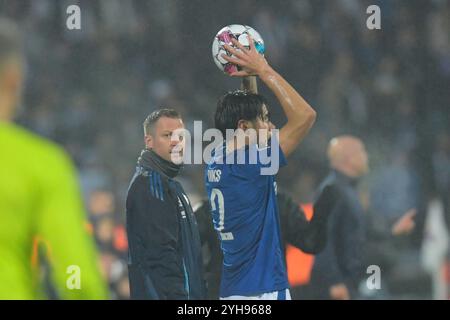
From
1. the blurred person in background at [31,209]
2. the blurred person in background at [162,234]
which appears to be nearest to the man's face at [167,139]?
the blurred person in background at [162,234]

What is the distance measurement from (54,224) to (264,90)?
560 centimetres

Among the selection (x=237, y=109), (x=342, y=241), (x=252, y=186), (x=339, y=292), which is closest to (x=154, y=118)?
(x=237, y=109)

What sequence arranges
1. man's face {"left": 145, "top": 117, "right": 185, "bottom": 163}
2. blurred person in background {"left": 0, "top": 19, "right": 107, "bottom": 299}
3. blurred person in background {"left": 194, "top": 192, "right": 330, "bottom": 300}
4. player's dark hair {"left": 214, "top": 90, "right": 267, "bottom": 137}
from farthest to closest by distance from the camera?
blurred person in background {"left": 194, "top": 192, "right": 330, "bottom": 300}
man's face {"left": 145, "top": 117, "right": 185, "bottom": 163}
player's dark hair {"left": 214, "top": 90, "right": 267, "bottom": 137}
blurred person in background {"left": 0, "top": 19, "right": 107, "bottom": 299}

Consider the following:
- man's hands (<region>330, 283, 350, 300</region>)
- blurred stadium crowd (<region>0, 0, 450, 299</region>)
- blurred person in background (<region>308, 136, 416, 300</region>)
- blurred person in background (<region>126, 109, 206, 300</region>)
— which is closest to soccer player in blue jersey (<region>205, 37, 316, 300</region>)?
blurred person in background (<region>126, 109, 206, 300</region>)

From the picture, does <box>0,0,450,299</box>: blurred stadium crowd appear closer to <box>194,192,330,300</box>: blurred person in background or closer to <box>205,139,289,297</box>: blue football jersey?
<box>194,192,330,300</box>: blurred person in background

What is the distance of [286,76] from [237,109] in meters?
3.85

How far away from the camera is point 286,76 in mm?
8602

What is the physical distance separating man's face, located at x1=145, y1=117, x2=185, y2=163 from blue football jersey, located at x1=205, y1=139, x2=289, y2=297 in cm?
51

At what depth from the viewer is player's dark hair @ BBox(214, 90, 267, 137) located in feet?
15.7

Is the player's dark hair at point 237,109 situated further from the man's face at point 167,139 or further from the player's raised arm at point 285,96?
the man's face at point 167,139

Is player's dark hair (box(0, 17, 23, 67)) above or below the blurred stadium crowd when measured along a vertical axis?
below

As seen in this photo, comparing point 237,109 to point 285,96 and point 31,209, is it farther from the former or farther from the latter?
point 31,209
